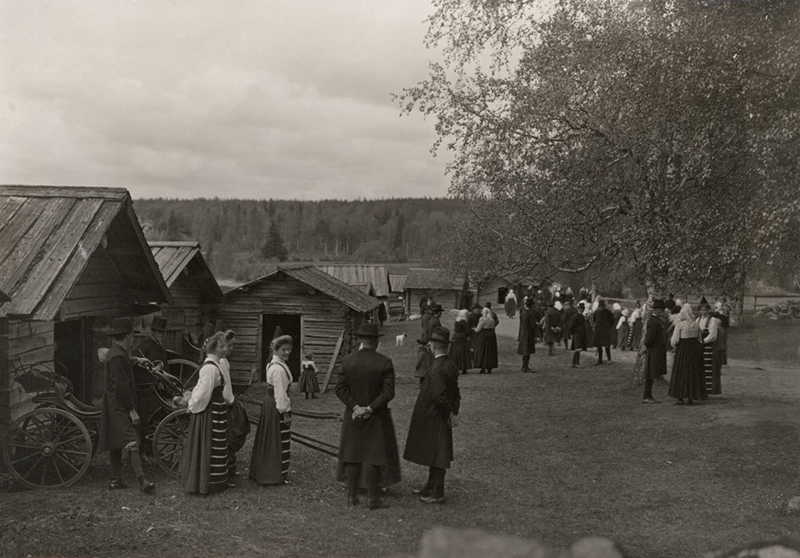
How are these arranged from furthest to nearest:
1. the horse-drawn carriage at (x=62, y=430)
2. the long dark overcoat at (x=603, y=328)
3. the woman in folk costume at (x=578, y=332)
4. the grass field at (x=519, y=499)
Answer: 1. the woman in folk costume at (x=578, y=332)
2. the long dark overcoat at (x=603, y=328)
3. the horse-drawn carriage at (x=62, y=430)
4. the grass field at (x=519, y=499)

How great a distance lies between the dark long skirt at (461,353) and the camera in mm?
20469

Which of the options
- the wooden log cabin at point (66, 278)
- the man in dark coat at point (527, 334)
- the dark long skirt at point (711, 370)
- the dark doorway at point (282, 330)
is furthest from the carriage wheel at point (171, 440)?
the man in dark coat at point (527, 334)

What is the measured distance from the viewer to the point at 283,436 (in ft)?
27.9

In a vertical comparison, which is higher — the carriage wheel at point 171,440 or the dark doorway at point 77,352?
the dark doorway at point 77,352

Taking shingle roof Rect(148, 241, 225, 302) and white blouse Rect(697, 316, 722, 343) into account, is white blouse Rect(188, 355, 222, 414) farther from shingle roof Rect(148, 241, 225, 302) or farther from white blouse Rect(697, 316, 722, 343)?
white blouse Rect(697, 316, 722, 343)

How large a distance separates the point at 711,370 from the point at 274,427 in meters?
10.7

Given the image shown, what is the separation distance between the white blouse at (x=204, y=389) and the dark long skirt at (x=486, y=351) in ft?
45.9

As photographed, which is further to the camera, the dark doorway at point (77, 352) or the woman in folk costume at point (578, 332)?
the woman in folk costume at point (578, 332)

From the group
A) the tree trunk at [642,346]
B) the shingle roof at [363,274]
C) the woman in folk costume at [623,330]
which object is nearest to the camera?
the tree trunk at [642,346]

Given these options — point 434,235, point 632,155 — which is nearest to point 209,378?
point 632,155

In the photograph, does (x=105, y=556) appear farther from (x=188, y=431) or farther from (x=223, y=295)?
(x=223, y=295)

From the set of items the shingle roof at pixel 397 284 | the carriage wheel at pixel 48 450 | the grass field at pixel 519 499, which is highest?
the shingle roof at pixel 397 284

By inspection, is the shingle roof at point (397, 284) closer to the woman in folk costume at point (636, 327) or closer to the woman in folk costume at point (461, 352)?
the woman in folk costume at point (636, 327)

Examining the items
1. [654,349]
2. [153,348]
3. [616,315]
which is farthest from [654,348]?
Answer: [616,315]
